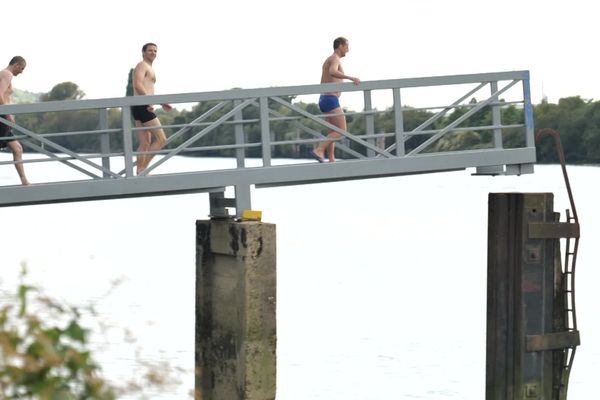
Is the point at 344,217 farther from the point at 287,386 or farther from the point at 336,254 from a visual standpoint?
the point at 287,386

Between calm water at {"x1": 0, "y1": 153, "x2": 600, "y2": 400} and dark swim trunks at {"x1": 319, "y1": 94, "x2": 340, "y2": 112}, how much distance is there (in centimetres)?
345

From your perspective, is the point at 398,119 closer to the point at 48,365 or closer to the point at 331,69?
the point at 331,69

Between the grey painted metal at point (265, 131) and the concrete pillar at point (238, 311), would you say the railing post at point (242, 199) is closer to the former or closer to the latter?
the concrete pillar at point (238, 311)

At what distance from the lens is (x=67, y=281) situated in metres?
37.8

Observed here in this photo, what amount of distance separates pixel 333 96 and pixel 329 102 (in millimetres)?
78

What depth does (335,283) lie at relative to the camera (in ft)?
127

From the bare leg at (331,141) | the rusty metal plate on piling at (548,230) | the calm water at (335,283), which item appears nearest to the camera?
the rusty metal plate on piling at (548,230)

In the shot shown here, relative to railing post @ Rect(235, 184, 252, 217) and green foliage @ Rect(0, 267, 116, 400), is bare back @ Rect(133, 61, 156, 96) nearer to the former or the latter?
railing post @ Rect(235, 184, 252, 217)

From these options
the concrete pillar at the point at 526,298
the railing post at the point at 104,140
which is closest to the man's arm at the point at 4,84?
the railing post at the point at 104,140

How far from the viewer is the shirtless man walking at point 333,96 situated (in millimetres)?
14625

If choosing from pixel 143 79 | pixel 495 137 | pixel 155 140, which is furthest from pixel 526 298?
pixel 143 79

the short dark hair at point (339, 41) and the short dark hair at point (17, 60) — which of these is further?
the short dark hair at point (339, 41)

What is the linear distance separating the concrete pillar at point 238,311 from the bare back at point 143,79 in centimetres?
151

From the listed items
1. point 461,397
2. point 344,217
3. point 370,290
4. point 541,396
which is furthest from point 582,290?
point 344,217
